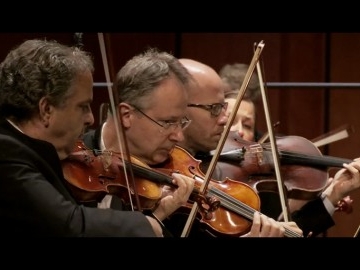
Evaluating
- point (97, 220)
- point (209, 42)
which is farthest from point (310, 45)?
point (97, 220)

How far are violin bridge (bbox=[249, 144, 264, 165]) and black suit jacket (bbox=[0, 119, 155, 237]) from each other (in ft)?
2.77

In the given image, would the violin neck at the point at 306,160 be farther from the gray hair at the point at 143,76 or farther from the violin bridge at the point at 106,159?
the violin bridge at the point at 106,159

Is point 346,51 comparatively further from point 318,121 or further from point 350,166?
point 350,166

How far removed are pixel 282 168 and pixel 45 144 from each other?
3.25 ft

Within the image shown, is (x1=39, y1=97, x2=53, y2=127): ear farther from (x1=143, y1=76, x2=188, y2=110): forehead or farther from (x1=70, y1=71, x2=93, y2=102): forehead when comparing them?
(x1=143, y1=76, x2=188, y2=110): forehead

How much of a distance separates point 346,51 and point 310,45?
0.16 metres

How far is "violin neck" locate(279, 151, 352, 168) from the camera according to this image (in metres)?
2.54

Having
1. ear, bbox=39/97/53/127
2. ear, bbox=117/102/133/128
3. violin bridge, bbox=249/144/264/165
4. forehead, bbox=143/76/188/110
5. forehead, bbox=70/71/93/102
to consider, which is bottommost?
violin bridge, bbox=249/144/264/165

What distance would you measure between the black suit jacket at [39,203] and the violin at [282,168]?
0.76 metres

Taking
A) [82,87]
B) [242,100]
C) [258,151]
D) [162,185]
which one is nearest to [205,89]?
[258,151]

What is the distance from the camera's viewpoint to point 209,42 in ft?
13.3

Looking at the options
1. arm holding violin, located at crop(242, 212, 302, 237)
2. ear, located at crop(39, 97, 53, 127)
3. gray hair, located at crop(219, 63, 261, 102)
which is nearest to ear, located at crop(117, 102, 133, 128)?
arm holding violin, located at crop(242, 212, 302, 237)

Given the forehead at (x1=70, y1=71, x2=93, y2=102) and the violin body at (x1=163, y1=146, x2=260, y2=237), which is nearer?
the forehead at (x1=70, y1=71, x2=93, y2=102)

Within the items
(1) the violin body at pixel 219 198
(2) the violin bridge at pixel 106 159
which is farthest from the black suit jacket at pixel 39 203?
(1) the violin body at pixel 219 198
